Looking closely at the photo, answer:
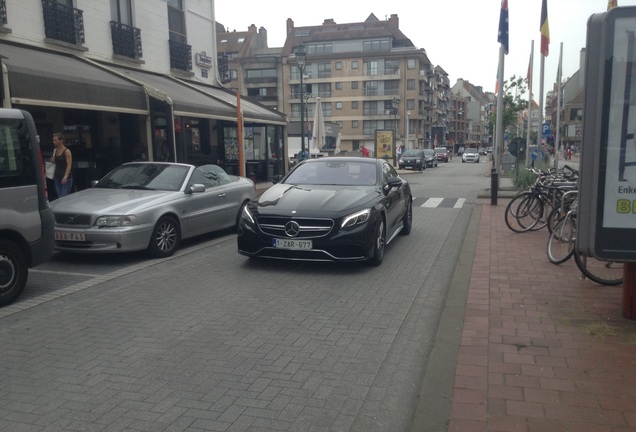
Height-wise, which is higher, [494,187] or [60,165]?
[60,165]

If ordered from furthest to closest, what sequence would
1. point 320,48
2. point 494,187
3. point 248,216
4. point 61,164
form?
point 320,48 < point 494,187 < point 61,164 < point 248,216

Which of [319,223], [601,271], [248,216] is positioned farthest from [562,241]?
[248,216]

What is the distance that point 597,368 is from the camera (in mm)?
4145

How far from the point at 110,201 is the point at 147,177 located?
1.28 metres

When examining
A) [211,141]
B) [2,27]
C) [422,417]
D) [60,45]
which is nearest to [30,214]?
[422,417]

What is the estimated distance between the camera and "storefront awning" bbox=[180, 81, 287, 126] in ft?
66.0

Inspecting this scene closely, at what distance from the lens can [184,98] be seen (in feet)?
53.2

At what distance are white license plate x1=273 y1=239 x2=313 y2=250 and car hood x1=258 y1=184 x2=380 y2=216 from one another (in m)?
0.37

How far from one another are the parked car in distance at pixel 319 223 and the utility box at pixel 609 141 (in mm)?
3068

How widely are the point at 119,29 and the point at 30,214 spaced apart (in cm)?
1241

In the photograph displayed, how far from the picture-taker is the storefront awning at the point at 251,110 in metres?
20.1

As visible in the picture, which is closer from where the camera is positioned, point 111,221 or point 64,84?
A: point 111,221

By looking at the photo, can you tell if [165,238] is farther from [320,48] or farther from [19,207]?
[320,48]

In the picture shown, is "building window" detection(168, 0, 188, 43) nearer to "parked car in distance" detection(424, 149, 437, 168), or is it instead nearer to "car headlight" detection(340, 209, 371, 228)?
"car headlight" detection(340, 209, 371, 228)
